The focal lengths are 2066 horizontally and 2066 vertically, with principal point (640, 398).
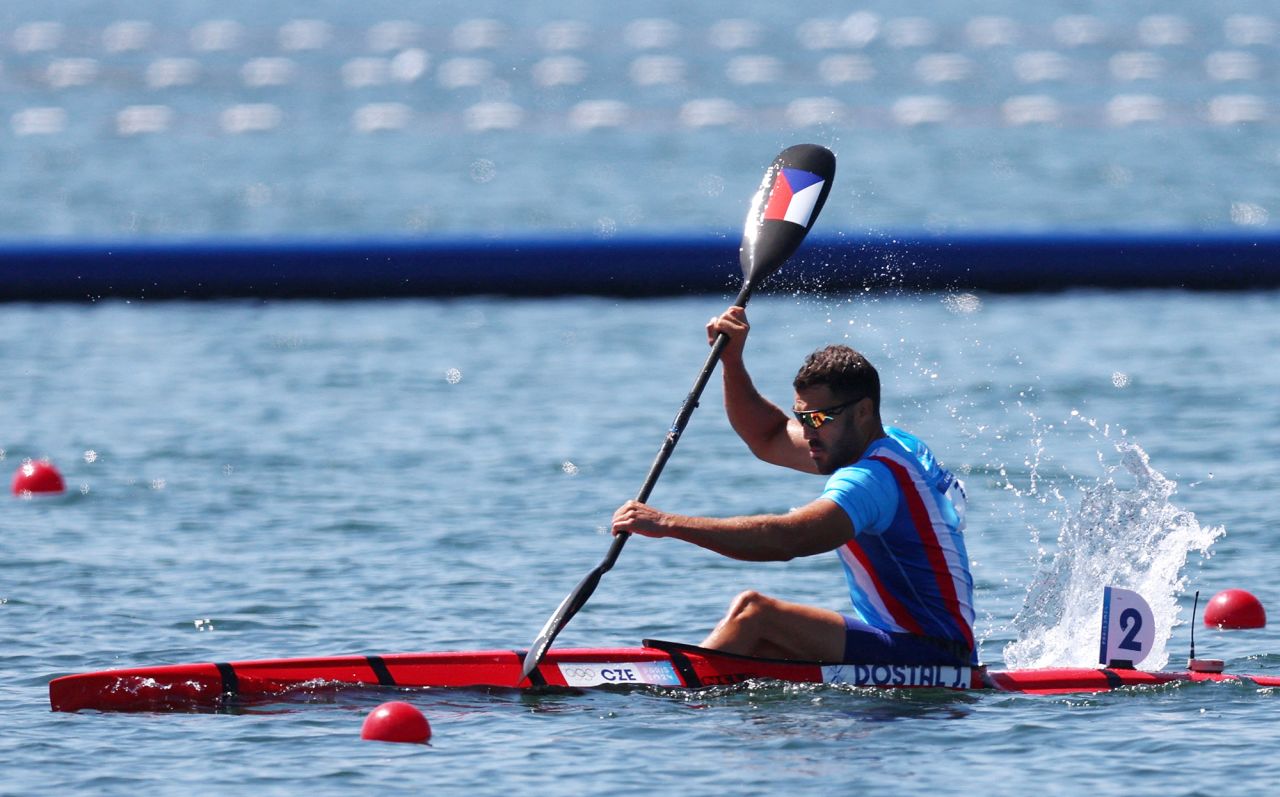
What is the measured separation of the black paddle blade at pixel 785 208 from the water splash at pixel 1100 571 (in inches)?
62.1

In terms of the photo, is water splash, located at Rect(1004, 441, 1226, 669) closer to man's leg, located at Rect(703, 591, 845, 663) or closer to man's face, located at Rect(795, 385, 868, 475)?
man's leg, located at Rect(703, 591, 845, 663)

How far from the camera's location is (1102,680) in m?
6.77

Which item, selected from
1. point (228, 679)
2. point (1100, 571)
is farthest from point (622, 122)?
point (228, 679)

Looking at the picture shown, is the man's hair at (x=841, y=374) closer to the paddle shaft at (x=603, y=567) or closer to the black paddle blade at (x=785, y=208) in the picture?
the paddle shaft at (x=603, y=567)

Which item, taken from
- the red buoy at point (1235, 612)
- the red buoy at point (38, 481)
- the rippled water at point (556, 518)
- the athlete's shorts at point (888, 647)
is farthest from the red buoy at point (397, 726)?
the red buoy at point (38, 481)

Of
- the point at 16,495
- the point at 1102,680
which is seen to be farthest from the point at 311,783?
the point at 16,495

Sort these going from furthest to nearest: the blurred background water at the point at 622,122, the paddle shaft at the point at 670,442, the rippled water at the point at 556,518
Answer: the blurred background water at the point at 622,122 < the paddle shaft at the point at 670,442 < the rippled water at the point at 556,518

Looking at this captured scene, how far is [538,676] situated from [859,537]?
1.17 m

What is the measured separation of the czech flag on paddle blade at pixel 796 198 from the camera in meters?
8.13

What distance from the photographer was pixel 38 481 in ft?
35.4

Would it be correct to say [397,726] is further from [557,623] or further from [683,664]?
[683,664]

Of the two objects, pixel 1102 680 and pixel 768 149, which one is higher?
pixel 768 149

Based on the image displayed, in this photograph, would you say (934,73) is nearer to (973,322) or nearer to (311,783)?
(973,322)

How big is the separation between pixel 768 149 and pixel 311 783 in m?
26.0
